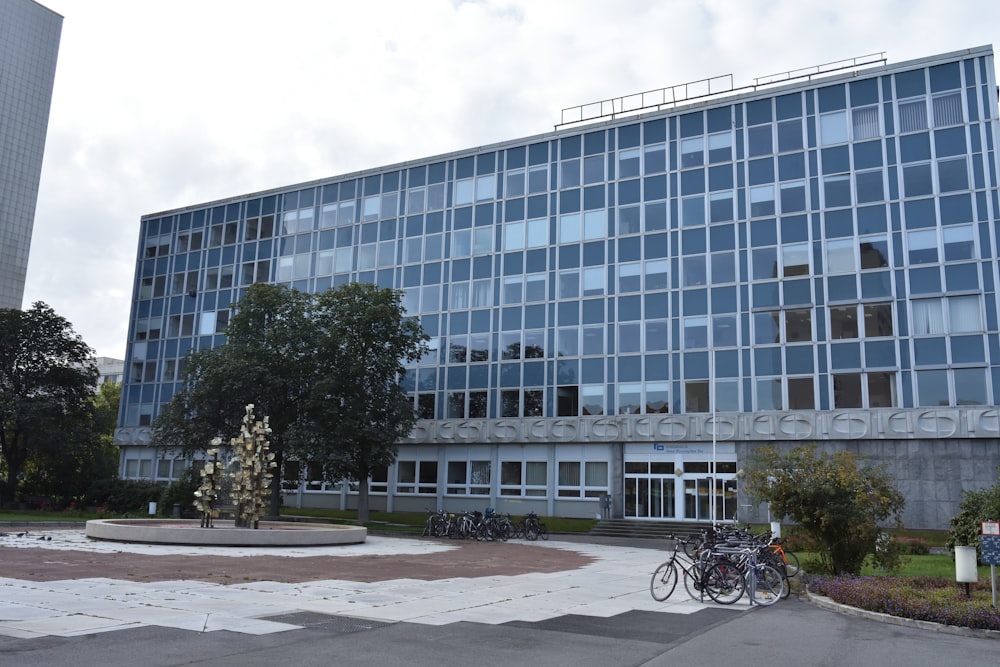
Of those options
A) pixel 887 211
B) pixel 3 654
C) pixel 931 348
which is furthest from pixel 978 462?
pixel 3 654

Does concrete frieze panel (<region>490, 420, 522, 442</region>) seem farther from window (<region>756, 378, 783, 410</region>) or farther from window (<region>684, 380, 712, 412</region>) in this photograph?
window (<region>756, 378, 783, 410</region>)

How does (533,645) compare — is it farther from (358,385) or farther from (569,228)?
(569,228)

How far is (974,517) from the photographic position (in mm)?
21828

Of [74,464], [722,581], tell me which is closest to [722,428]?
[722,581]

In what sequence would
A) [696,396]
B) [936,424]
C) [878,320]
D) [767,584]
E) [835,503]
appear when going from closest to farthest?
1. [767,584]
2. [835,503]
3. [936,424]
4. [878,320]
5. [696,396]

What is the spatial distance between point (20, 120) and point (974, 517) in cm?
14550

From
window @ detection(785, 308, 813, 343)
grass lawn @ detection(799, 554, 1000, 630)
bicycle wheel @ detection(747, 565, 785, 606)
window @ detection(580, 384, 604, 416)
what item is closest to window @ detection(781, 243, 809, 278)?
window @ detection(785, 308, 813, 343)

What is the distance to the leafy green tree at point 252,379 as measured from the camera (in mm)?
42125

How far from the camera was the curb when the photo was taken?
12.9 meters

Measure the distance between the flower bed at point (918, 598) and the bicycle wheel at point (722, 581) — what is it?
1.80 metres

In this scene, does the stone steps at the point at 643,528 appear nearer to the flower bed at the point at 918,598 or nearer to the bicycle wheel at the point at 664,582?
the flower bed at the point at 918,598

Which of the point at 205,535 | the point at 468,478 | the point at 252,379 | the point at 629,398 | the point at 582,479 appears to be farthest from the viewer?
the point at 468,478

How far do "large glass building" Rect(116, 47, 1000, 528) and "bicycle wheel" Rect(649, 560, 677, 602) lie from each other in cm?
2280

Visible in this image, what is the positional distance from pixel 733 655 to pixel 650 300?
121ft
